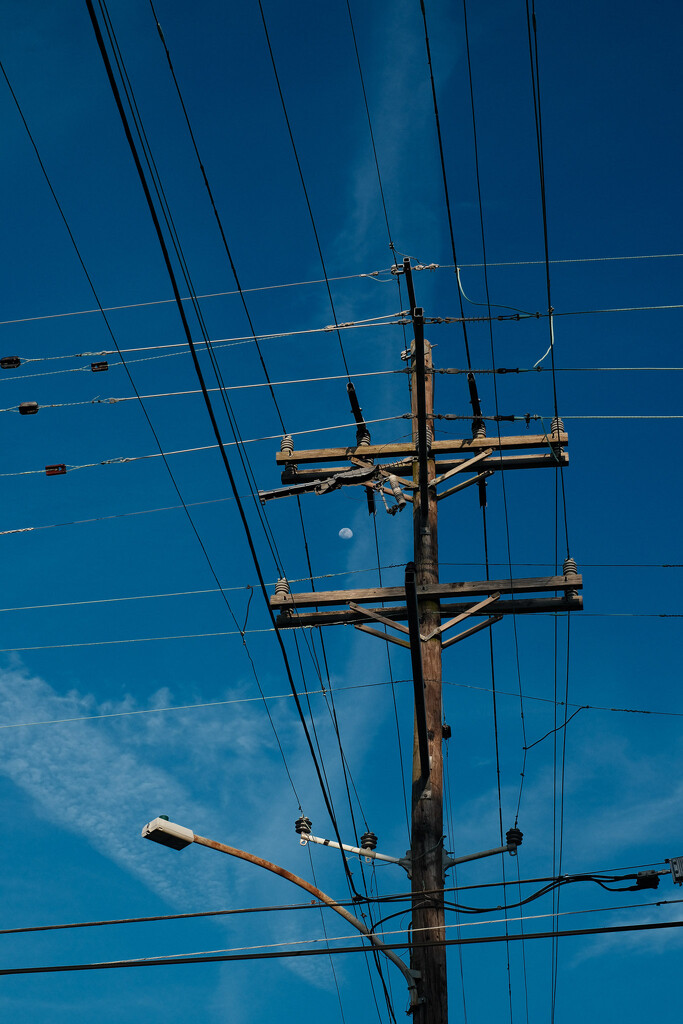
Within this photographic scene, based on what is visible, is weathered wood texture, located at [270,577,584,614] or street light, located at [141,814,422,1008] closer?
street light, located at [141,814,422,1008]

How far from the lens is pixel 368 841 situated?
400 inches

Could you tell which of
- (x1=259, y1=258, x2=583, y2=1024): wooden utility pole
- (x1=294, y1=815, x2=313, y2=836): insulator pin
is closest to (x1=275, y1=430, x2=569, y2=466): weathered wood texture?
(x1=259, y1=258, x2=583, y2=1024): wooden utility pole

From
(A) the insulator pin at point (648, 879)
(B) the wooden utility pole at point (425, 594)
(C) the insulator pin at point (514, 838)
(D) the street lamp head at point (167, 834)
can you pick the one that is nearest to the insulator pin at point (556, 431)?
(B) the wooden utility pole at point (425, 594)

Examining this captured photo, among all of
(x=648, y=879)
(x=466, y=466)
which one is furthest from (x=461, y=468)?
(x=648, y=879)

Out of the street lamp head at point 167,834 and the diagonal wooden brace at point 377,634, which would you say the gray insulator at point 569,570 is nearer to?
the diagonal wooden brace at point 377,634

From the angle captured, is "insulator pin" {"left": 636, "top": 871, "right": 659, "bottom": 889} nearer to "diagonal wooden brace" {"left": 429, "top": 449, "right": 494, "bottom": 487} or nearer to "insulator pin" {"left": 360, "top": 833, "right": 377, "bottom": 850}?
"insulator pin" {"left": 360, "top": 833, "right": 377, "bottom": 850}

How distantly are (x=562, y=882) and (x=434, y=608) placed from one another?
9.96 feet

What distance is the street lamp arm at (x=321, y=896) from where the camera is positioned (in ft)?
27.7

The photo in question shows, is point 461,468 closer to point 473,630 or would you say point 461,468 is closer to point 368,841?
point 473,630

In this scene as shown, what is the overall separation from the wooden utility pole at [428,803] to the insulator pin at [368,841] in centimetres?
96

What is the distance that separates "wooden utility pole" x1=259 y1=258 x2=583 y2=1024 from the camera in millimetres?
8781

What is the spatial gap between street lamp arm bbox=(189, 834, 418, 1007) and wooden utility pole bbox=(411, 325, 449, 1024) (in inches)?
3.4

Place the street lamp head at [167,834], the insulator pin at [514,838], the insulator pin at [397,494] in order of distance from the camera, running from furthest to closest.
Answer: the insulator pin at [397,494] → the insulator pin at [514,838] → the street lamp head at [167,834]

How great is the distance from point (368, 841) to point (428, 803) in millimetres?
1153
